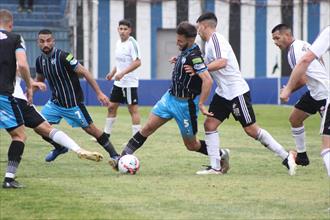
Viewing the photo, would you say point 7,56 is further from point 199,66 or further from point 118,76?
point 118,76

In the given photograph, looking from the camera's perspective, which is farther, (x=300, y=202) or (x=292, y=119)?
(x=292, y=119)

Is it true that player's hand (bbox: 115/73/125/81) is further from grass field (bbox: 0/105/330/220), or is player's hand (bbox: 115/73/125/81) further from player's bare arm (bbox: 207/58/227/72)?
player's bare arm (bbox: 207/58/227/72)

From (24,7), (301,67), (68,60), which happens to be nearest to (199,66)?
(68,60)

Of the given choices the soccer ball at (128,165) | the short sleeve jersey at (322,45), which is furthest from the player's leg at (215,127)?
the short sleeve jersey at (322,45)

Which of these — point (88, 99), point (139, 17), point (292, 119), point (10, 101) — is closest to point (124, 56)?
point (292, 119)

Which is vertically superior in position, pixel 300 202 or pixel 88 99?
pixel 300 202

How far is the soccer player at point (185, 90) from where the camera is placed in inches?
472

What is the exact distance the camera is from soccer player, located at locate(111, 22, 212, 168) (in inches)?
472

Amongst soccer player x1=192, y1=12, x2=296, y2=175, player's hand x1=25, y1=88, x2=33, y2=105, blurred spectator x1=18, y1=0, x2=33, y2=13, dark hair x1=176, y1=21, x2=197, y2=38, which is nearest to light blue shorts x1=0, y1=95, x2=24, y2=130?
player's hand x1=25, y1=88, x2=33, y2=105

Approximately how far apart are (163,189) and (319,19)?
1331 inches

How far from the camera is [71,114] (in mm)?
13750

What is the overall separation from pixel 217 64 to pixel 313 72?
1264mm

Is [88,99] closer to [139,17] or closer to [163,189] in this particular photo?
[139,17]

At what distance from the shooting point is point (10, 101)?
A: 10977 mm
